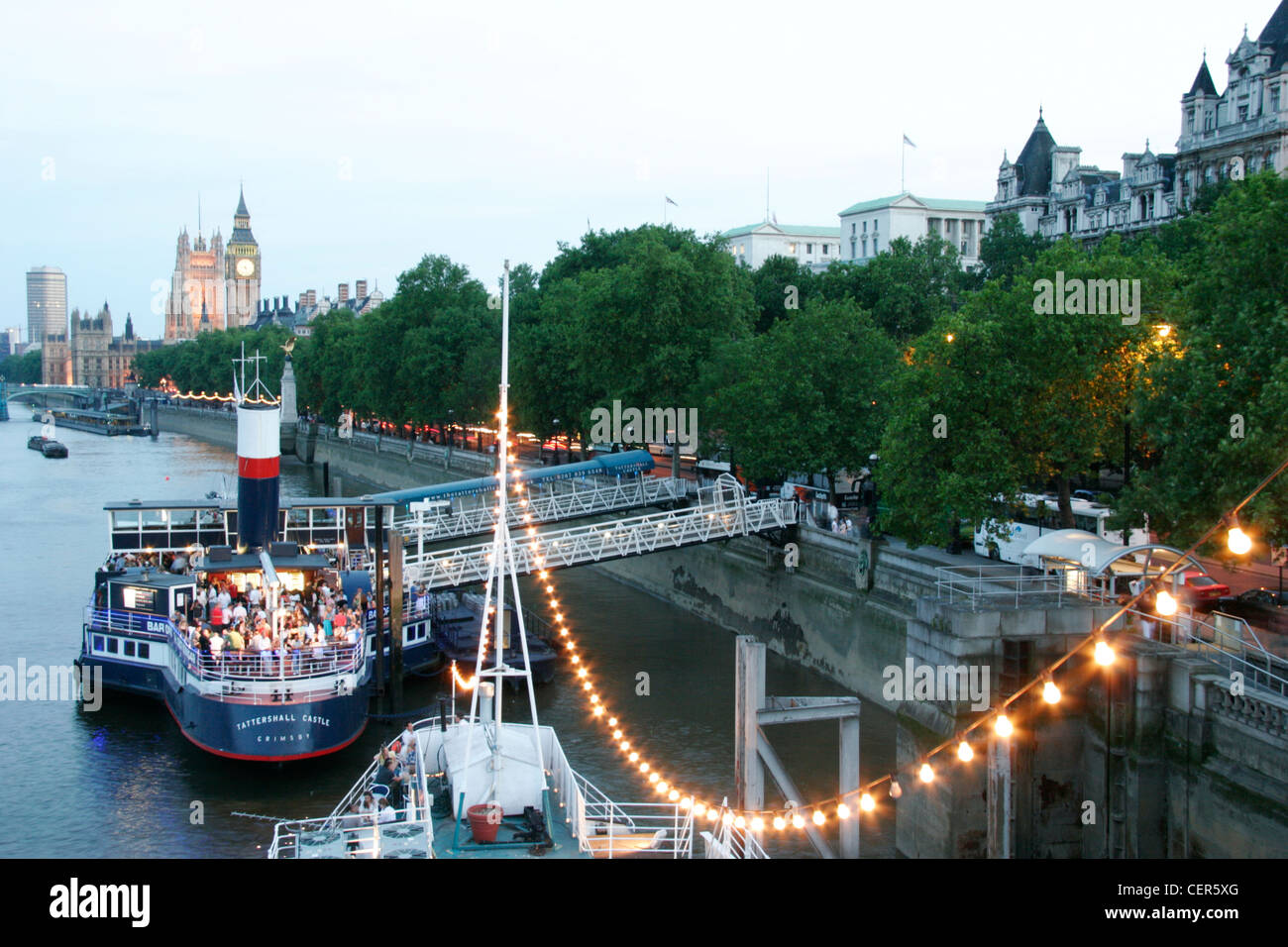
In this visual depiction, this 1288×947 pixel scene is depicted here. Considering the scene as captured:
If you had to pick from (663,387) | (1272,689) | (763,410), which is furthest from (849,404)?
(1272,689)

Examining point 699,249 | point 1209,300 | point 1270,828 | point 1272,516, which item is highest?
point 699,249

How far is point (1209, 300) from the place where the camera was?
2628 centimetres

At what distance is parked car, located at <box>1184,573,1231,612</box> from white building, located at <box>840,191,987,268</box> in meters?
86.1

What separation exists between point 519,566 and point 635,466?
414 inches

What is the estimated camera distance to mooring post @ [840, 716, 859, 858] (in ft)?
66.0

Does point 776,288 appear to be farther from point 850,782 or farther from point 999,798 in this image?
point 999,798

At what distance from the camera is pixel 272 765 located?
27.4 meters

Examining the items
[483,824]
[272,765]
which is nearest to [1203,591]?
[483,824]

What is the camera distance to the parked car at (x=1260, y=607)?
2709 centimetres

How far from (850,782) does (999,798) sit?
2.86 metres

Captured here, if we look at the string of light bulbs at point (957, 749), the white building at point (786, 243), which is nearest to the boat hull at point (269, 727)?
the string of light bulbs at point (957, 749)

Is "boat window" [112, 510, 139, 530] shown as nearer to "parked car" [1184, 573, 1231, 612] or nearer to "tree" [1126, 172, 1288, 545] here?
"tree" [1126, 172, 1288, 545]

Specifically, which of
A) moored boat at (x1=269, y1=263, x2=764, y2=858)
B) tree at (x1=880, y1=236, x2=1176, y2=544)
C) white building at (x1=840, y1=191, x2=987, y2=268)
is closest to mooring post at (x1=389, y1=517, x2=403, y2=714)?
moored boat at (x1=269, y1=263, x2=764, y2=858)
